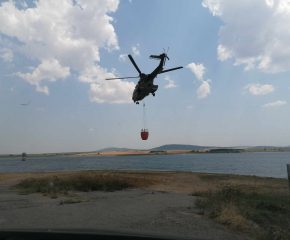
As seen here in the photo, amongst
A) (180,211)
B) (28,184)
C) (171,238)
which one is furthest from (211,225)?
(28,184)

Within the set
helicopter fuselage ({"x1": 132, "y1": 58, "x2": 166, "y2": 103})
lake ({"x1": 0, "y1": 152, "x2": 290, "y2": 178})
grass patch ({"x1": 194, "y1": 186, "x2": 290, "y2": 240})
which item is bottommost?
lake ({"x1": 0, "y1": 152, "x2": 290, "y2": 178})

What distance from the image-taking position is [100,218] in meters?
9.16

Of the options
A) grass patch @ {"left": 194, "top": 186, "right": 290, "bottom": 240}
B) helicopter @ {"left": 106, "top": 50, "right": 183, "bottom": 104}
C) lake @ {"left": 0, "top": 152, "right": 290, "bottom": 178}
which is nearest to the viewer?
grass patch @ {"left": 194, "top": 186, "right": 290, "bottom": 240}

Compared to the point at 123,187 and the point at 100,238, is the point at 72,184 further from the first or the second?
the point at 100,238

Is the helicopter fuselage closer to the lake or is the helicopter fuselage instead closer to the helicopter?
the helicopter

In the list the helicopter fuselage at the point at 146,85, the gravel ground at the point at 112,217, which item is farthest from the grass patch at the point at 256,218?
the helicopter fuselage at the point at 146,85

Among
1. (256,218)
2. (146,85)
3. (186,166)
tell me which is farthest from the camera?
(186,166)

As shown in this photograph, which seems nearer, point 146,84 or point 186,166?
point 146,84

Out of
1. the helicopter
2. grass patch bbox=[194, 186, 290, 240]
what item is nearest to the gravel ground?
grass patch bbox=[194, 186, 290, 240]

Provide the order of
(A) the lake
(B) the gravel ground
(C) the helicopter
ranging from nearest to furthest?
(B) the gravel ground, (C) the helicopter, (A) the lake

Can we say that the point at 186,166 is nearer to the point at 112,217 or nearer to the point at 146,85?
the point at 146,85

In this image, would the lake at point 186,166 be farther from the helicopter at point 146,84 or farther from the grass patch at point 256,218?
the helicopter at point 146,84

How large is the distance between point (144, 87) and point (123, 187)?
8564 mm

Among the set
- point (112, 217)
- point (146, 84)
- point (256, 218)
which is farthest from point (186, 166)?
point (112, 217)
